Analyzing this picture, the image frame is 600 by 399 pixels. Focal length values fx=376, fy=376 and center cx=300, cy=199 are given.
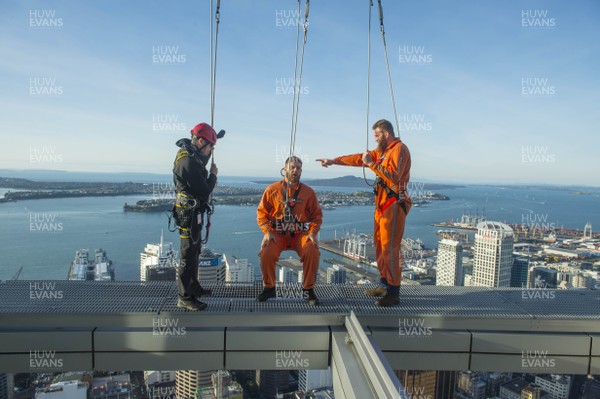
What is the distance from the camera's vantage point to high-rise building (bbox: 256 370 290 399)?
375 centimetres

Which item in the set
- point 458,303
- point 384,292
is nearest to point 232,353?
point 384,292

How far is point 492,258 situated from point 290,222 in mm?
13159

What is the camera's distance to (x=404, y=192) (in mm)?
2457

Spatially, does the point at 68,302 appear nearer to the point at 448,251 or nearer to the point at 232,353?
the point at 232,353

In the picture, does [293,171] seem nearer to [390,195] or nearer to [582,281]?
[390,195]

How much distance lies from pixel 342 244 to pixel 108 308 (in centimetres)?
1993

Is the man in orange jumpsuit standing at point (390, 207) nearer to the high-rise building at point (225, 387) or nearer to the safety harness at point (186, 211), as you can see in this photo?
the safety harness at point (186, 211)

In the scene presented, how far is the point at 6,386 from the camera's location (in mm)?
2812

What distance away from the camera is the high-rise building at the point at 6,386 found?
2740 millimetres

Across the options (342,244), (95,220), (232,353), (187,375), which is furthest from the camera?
(95,220)

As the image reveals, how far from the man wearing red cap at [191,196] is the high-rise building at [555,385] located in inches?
140

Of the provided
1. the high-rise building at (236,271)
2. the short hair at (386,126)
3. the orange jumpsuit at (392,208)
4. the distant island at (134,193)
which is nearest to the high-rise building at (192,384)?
the orange jumpsuit at (392,208)

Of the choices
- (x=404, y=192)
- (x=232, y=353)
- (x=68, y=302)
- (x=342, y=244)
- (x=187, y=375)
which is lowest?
(x=342, y=244)

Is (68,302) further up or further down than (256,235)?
further up
